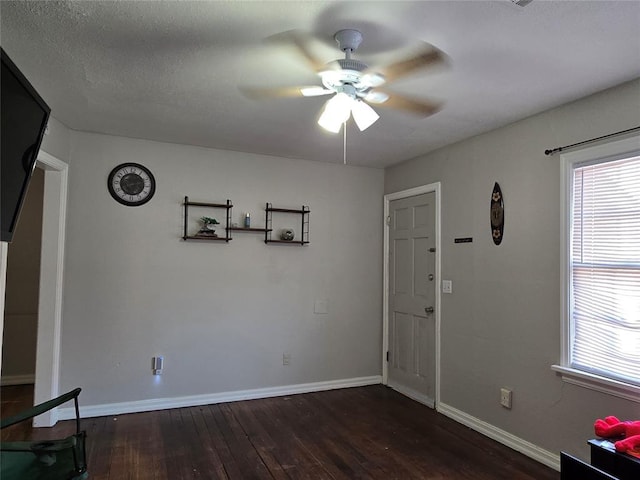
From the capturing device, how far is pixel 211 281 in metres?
4.00

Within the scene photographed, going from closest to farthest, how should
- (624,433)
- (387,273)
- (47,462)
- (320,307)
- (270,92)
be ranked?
(47,462), (624,433), (270,92), (320,307), (387,273)

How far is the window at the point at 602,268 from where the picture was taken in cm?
240

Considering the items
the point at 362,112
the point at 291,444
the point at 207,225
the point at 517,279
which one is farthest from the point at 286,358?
the point at 362,112

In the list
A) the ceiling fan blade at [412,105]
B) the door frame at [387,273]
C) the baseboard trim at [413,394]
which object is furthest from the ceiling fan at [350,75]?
the baseboard trim at [413,394]

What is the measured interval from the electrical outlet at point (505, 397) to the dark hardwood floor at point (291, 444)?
0.98 feet

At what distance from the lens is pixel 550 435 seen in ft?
9.19

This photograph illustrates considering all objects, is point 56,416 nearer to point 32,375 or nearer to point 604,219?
point 32,375

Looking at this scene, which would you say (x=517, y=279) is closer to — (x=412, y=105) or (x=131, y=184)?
(x=412, y=105)

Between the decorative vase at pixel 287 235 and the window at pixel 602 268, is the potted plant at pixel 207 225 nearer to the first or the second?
the decorative vase at pixel 287 235

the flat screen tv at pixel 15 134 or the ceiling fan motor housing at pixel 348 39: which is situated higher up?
the ceiling fan motor housing at pixel 348 39

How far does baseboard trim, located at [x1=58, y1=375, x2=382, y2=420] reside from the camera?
357 centimetres

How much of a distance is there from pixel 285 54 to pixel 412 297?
9.25ft

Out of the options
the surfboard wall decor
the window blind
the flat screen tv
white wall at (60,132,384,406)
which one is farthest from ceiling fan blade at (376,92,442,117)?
the flat screen tv

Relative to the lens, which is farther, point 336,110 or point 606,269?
point 606,269
